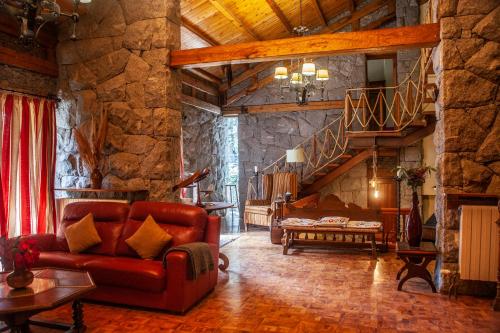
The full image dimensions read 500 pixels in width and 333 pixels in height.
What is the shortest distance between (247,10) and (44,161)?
15.3 ft

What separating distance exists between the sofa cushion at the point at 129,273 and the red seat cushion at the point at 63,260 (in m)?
0.13

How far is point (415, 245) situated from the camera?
171 inches

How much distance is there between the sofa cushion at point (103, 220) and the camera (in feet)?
14.2

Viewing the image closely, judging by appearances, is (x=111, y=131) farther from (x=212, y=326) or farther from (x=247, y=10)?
(x=247, y=10)

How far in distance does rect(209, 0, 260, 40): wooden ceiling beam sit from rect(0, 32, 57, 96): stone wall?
9.96ft

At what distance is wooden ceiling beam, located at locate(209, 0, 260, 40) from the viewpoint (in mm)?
7099

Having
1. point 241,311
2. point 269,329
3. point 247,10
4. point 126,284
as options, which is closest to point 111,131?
point 126,284

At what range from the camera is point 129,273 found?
3.58 m

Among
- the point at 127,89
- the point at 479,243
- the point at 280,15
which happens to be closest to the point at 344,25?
the point at 280,15

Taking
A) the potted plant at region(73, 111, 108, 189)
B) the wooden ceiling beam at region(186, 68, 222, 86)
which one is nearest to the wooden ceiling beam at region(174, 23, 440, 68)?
the potted plant at region(73, 111, 108, 189)

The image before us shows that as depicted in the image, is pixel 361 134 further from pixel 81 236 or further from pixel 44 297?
pixel 44 297

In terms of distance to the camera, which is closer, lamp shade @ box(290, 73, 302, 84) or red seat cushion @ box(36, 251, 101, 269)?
red seat cushion @ box(36, 251, 101, 269)

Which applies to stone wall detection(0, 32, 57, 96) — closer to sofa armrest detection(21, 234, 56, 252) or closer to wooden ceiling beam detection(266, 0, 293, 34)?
sofa armrest detection(21, 234, 56, 252)

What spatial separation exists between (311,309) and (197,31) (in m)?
5.86
